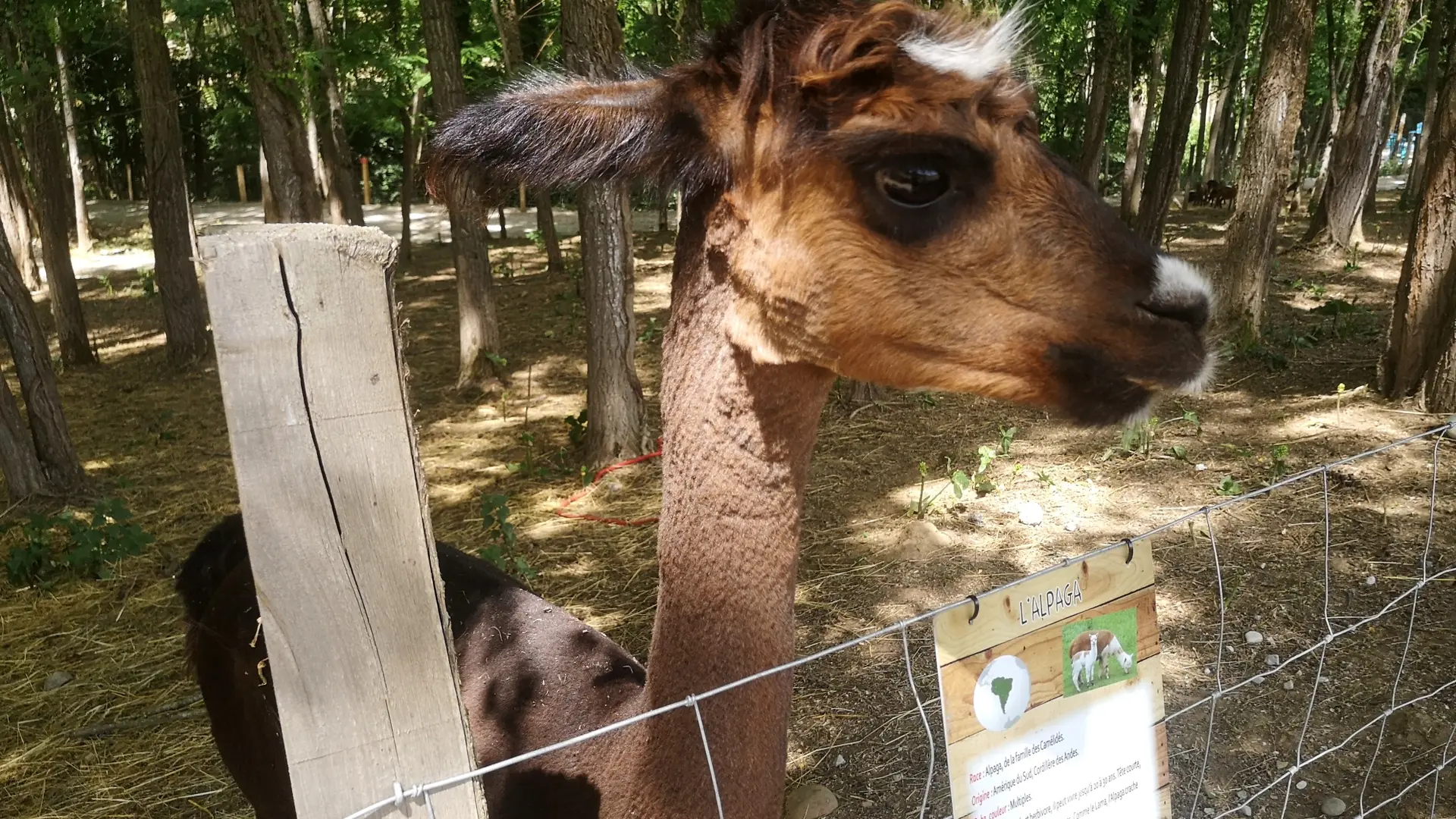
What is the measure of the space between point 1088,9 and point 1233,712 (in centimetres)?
879

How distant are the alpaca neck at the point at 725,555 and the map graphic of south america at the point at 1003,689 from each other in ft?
1.38

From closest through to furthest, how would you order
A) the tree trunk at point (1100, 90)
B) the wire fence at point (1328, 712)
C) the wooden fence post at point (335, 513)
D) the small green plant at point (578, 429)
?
the wooden fence post at point (335, 513), the wire fence at point (1328, 712), the small green plant at point (578, 429), the tree trunk at point (1100, 90)

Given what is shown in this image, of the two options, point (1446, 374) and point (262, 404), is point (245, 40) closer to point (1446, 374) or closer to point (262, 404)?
point (262, 404)

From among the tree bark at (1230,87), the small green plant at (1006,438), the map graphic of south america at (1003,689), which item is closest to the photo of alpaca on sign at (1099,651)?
the map graphic of south america at (1003,689)

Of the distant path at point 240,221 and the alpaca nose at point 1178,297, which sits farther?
the distant path at point 240,221

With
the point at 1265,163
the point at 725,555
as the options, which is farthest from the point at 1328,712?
the point at 1265,163

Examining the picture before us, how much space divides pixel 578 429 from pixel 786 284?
17.4ft

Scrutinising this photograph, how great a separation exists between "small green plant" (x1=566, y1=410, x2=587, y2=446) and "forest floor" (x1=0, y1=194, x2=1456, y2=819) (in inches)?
5.6

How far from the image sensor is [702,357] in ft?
6.06

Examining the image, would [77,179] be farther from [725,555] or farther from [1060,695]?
[1060,695]

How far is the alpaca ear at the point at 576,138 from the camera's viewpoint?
1.69 metres

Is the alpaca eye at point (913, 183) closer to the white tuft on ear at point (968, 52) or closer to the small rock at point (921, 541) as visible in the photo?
the white tuft on ear at point (968, 52)

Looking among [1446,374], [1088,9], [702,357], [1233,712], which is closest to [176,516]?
[702,357]

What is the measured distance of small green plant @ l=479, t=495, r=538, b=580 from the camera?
497cm
